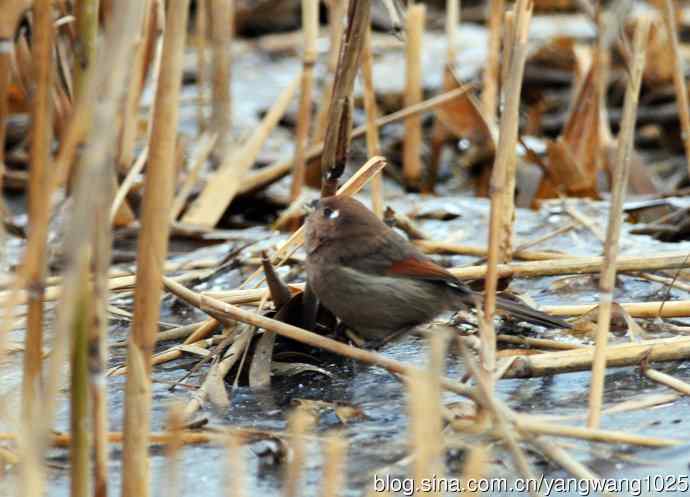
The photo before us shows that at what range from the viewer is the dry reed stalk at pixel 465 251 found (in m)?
4.97

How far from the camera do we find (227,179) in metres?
6.51

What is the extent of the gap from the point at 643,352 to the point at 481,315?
68cm

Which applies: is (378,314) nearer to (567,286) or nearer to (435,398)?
(567,286)

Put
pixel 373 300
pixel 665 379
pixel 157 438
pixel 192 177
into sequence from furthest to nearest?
1. pixel 192 177
2. pixel 373 300
3. pixel 665 379
4. pixel 157 438

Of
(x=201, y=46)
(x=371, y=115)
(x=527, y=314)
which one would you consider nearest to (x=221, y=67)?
(x=201, y=46)

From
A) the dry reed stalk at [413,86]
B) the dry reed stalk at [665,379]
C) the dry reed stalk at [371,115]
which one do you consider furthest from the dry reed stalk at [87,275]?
the dry reed stalk at [413,86]

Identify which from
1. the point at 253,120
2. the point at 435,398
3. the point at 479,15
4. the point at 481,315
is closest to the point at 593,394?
the point at 481,315

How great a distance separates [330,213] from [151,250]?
1602mm

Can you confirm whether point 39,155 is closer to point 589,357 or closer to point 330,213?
point 330,213

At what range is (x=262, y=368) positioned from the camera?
12.4 ft

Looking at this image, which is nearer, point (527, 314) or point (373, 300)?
point (527, 314)

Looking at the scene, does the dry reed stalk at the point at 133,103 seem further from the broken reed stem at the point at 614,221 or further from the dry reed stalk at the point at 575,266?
the broken reed stem at the point at 614,221

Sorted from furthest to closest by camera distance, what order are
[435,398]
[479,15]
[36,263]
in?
[479,15] < [36,263] < [435,398]

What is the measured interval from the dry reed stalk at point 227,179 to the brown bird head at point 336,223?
2130mm
